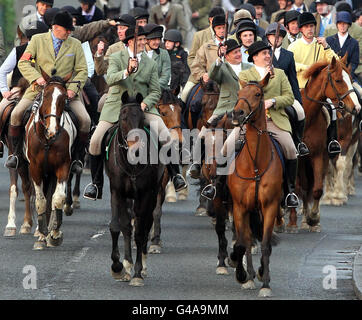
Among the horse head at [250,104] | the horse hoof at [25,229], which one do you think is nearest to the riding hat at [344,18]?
the horse hoof at [25,229]

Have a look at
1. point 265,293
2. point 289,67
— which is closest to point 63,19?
point 289,67

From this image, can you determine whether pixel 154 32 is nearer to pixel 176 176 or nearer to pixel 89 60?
pixel 89 60

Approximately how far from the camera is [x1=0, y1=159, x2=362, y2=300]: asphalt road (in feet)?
47.7

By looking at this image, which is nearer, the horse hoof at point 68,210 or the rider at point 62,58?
the rider at point 62,58

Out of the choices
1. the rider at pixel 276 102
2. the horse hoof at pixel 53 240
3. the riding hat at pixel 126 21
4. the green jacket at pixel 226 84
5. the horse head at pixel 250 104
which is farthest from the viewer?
the riding hat at pixel 126 21

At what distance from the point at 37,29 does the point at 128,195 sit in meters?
6.57

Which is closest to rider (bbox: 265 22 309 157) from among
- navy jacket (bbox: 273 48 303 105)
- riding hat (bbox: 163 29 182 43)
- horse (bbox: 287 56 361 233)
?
navy jacket (bbox: 273 48 303 105)

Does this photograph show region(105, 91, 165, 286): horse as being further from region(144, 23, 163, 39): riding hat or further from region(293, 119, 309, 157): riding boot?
region(144, 23, 163, 39): riding hat

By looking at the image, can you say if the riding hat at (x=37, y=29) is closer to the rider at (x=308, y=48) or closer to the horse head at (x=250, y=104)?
the rider at (x=308, y=48)

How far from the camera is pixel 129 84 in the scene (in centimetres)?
1645

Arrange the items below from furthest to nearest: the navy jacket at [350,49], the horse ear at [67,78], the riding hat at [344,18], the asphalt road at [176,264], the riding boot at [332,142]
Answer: the riding hat at [344,18] < the navy jacket at [350,49] < the riding boot at [332,142] < the horse ear at [67,78] < the asphalt road at [176,264]

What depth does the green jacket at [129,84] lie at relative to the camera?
16.4m

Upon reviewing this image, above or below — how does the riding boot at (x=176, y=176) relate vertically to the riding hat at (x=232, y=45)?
below

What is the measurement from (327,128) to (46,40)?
15.1 feet
